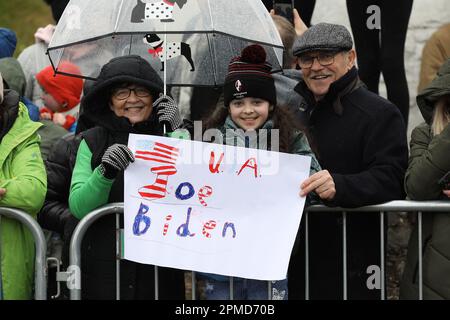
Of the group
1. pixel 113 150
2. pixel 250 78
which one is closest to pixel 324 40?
pixel 250 78

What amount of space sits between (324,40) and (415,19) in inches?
122

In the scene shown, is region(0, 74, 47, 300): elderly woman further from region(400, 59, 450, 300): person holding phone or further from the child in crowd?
the child in crowd

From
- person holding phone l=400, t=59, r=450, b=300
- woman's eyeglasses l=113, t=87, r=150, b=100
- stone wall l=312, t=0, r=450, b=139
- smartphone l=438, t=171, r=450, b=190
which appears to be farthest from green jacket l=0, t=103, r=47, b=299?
stone wall l=312, t=0, r=450, b=139

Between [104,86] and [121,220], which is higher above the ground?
[104,86]

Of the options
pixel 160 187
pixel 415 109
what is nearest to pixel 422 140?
pixel 160 187

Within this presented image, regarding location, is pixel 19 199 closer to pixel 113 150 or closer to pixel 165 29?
pixel 113 150

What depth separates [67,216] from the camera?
23.4ft

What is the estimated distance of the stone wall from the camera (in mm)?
9680

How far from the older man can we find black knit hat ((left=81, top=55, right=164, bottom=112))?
82cm

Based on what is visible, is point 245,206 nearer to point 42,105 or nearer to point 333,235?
point 333,235

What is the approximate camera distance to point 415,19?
9.73 meters

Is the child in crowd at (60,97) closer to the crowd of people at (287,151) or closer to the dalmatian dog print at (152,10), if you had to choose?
the crowd of people at (287,151)

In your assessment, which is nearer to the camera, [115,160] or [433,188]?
[115,160]
